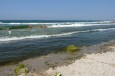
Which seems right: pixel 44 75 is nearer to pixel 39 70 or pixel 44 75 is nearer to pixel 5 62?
pixel 39 70

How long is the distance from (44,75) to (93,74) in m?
2.17

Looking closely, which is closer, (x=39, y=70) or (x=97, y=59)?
(x=39, y=70)

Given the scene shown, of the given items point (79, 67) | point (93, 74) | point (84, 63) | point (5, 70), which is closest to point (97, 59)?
point (84, 63)

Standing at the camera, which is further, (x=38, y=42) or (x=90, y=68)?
(x=38, y=42)

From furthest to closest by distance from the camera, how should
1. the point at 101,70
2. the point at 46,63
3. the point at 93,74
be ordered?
the point at 46,63 < the point at 101,70 < the point at 93,74

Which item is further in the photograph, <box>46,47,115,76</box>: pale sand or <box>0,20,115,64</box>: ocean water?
<box>0,20,115,64</box>: ocean water

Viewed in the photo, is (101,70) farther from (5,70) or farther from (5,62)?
(5,62)

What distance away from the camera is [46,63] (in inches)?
476

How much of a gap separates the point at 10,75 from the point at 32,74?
1.00 m

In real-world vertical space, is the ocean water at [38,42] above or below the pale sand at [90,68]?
below

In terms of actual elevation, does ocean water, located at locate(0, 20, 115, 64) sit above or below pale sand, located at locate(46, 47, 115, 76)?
below

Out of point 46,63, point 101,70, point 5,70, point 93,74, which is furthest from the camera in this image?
point 46,63

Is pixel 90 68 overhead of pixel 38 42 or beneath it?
overhead

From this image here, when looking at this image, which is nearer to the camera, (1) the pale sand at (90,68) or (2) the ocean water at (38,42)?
(1) the pale sand at (90,68)
